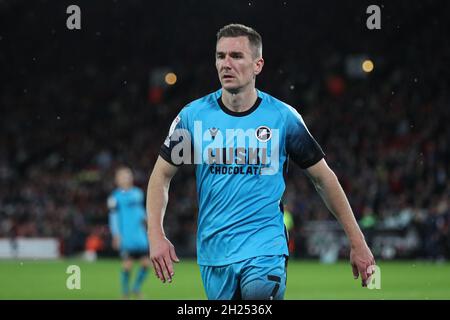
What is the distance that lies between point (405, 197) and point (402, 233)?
1297 millimetres

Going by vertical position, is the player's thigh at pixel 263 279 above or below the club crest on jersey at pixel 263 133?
below

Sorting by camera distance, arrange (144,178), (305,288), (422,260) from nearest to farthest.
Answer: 1. (305,288)
2. (422,260)
3. (144,178)

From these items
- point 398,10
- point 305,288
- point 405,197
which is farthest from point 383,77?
point 305,288

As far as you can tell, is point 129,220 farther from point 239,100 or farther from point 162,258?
point 162,258

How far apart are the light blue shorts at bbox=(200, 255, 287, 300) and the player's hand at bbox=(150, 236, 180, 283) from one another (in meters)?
0.46

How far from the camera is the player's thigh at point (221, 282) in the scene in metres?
5.86

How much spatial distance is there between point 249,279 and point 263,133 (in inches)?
35.8

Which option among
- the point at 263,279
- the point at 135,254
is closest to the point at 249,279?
the point at 263,279

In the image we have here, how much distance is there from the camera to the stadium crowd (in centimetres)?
2714

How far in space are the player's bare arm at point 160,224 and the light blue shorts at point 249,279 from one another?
399mm

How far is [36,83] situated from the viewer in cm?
3959

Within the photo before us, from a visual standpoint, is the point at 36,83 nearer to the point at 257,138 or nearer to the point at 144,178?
the point at 144,178

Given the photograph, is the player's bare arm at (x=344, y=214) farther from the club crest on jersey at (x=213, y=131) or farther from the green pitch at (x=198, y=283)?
the green pitch at (x=198, y=283)

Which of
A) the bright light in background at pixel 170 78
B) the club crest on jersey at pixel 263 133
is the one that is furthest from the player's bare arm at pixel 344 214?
the bright light in background at pixel 170 78
